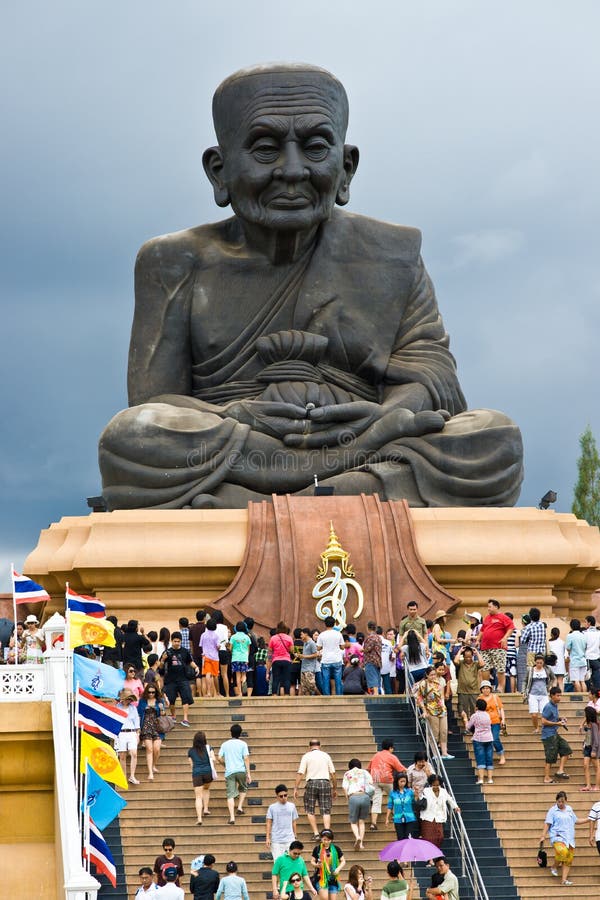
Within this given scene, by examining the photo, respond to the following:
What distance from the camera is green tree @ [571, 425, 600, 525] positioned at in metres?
37.1

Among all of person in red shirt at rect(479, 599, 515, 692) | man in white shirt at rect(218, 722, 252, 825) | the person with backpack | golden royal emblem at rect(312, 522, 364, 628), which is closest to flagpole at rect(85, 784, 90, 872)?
man in white shirt at rect(218, 722, 252, 825)

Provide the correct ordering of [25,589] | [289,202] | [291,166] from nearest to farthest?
[25,589], [291,166], [289,202]

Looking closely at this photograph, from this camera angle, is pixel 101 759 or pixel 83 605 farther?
pixel 83 605

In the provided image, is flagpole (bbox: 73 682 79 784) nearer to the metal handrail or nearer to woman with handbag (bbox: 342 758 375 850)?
woman with handbag (bbox: 342 758 375 850)

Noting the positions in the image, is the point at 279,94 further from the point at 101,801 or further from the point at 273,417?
the point at 101,801

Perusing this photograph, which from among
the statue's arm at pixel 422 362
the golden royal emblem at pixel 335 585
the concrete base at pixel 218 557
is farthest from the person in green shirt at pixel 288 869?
the statue's arm at pixel 422 362

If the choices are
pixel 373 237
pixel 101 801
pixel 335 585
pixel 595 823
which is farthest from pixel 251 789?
pixel 373 237

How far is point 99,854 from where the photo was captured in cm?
1438

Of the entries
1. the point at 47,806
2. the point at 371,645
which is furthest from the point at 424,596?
the point at 47,806

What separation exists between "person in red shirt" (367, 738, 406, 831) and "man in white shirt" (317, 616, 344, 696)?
2.49 metres

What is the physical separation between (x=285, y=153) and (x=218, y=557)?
5.66 metres

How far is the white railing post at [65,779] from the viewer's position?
13086 millimetres

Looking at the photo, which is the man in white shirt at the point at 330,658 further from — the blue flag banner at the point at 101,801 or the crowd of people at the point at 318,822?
the blue flag banner at the point at 101,801

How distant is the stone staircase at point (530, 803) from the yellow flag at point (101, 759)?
361 centimetres
